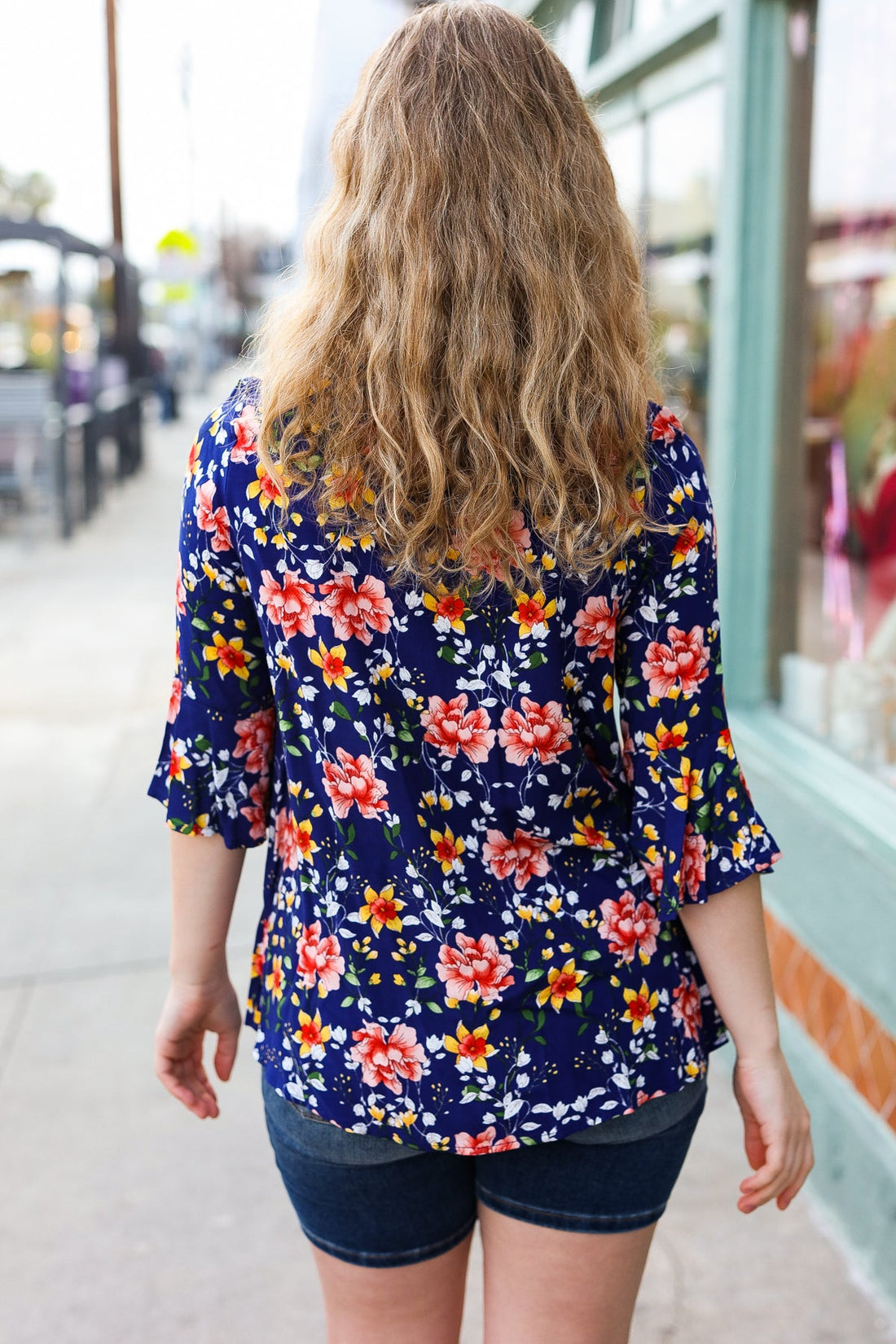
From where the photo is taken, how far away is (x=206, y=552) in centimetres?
126

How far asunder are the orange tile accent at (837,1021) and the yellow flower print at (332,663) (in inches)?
57.4

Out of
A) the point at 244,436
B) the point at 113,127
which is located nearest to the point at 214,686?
the point at 244,436

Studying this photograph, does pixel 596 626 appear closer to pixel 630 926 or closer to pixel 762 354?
pixel 630 926

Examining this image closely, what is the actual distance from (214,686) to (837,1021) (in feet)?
6.26

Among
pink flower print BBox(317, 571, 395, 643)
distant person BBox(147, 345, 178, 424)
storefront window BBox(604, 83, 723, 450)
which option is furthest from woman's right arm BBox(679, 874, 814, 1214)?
distant person BBox(147, 345, 178, 424)

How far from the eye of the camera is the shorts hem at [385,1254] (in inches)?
54.3

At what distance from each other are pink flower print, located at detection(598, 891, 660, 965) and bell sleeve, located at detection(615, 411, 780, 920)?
0.06 ft

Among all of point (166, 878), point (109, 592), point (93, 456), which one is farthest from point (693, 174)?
point (93, 456)

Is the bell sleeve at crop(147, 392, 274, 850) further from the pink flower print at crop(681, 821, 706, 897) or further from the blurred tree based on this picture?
the blurred tree

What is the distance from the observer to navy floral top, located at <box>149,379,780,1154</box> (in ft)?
3.94

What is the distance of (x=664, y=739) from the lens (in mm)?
1274

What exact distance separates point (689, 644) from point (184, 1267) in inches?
78.7

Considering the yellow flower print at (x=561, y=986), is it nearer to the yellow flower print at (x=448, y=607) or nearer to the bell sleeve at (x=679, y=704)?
the bell sleeve at (x=679, y=704)

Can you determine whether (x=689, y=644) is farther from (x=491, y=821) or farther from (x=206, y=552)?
(x=206, y=552)
